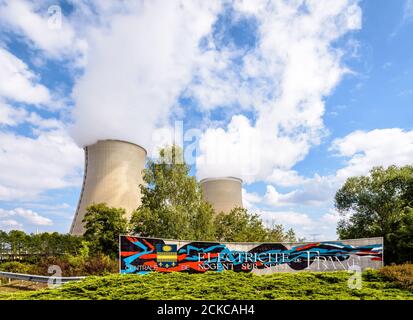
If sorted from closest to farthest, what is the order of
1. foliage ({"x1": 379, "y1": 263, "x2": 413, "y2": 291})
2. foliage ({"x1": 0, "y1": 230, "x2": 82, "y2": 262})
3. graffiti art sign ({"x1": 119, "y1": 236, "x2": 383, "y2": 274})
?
1. foliage ({"x1": 379, "y1": 263, "x2": 413, "y2": 291})
2. graffiti art sign ({"x1": 119, "y1": 236, "x2": 383, "y2": 274})
3. foliage ({"x1": 0, "y1": 230, "x2": 82, "y2": 262})

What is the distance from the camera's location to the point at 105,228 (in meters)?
22.1

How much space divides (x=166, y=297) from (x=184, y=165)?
16370mm

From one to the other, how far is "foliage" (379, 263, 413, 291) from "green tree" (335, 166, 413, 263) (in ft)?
39.3

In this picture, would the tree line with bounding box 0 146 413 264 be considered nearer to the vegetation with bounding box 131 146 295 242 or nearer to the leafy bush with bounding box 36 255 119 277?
the vegetation with bounding box 131 146 295 242

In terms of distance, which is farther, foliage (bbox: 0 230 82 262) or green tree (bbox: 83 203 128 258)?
foliage (bbox: 0 230 82 262)

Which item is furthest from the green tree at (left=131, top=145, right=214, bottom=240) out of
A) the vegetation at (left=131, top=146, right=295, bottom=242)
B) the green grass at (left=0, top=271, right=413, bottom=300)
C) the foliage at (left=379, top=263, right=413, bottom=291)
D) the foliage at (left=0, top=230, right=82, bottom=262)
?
the foliage at (left=0, top=230, right=82, bottom=262)

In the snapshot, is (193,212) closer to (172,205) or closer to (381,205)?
(172,205)

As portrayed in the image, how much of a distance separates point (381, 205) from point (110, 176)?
2139 centimetres

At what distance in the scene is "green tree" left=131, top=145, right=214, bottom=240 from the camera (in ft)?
65.9

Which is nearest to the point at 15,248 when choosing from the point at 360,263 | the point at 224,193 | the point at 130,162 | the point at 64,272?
the point at 130,162

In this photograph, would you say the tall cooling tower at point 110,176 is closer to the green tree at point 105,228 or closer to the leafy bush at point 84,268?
the green tree at point 105,228

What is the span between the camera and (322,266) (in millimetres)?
15781

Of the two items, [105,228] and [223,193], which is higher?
[223,193]

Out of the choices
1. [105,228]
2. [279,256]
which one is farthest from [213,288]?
[105,228]
